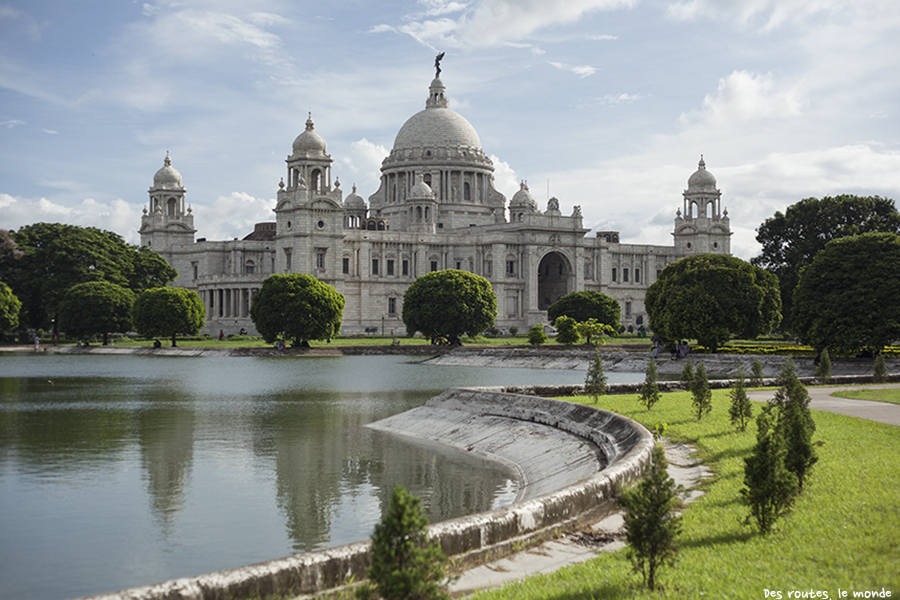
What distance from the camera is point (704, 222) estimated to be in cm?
12131

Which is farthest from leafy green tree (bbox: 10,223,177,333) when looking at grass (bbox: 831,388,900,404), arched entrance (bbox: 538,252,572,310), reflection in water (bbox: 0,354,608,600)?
grass (bbox: 831,388,900,404)

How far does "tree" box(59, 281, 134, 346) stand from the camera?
7331cm

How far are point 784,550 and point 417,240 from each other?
101m

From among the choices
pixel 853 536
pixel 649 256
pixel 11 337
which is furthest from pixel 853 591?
pixel 649 256

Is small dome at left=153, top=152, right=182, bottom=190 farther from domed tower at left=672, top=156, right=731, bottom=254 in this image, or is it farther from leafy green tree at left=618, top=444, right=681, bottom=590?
leafy green tree at left=618, top=444, right=681, bottom=590

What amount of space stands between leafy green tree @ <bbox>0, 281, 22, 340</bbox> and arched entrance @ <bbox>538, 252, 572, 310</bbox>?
63208 millimetres

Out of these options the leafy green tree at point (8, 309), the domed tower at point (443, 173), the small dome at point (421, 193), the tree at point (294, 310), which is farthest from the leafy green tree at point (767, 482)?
the domed tower at point (443, 173)

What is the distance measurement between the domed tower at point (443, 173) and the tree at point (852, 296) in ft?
265

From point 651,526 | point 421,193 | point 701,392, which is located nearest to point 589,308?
point 421,193

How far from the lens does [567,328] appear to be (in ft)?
215

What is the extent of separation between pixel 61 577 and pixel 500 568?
6375mm

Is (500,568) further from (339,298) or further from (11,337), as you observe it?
(11,337)

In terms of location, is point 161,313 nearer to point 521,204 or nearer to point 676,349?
point 676,349

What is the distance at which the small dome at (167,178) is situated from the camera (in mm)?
112750
